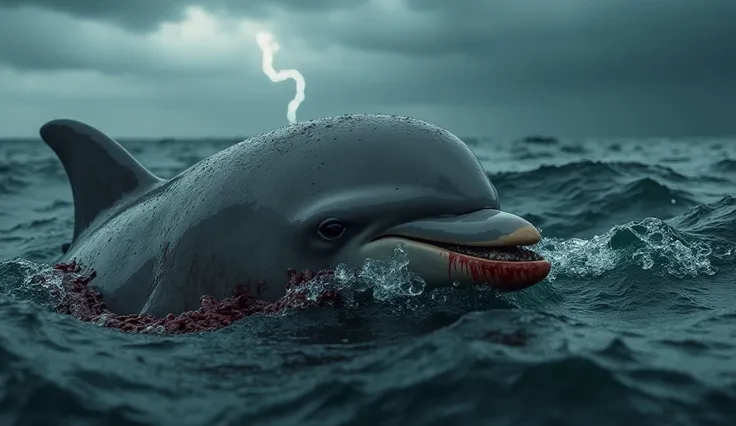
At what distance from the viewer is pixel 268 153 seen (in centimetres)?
785

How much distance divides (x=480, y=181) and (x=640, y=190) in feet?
43.9

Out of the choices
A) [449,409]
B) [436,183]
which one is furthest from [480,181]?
[449,409]

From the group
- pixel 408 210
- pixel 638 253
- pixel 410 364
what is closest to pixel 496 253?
pixel 408 210

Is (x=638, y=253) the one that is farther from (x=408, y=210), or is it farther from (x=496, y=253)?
(x=408, y=210)

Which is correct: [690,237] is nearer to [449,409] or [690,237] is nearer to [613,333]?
[613,333]

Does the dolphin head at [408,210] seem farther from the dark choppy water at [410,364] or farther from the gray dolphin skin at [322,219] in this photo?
the dark choppy water at [410,364]

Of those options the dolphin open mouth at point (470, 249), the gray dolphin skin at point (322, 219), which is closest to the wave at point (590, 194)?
the gray dolphin skin at point (322, 219)

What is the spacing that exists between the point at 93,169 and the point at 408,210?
17.9 feet

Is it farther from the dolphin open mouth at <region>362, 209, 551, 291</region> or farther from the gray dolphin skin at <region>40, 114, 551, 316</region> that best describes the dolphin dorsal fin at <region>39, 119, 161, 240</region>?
the dolphin open mouth at <region>362, 209, 551, 291</region>

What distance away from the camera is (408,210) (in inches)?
272

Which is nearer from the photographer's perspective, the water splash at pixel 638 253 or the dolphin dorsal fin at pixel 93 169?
the water splash at pixel 638 253

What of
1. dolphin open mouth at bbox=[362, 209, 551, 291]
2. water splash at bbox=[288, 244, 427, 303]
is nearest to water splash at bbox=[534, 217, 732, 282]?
dolphin open mouth at bbox=[362, 209, 551, 291]

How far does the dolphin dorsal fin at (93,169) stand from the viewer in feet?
34.0

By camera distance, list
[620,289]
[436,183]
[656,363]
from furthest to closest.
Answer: [620,289] → [436,183] → [656,363]
